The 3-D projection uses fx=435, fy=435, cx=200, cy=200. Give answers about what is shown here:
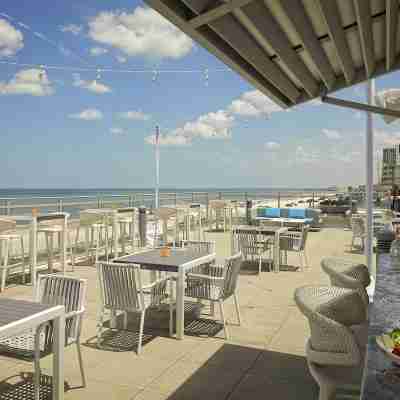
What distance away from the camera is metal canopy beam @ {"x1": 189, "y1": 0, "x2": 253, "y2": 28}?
1.71 m

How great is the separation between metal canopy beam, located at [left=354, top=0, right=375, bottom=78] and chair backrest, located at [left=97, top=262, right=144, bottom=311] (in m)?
2.22

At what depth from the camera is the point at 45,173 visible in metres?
38.6

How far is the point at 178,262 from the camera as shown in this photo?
3.93m

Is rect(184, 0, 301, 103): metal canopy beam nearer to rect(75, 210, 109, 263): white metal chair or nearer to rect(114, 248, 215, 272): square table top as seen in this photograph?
rect(114, 248, 215, 272): square table top

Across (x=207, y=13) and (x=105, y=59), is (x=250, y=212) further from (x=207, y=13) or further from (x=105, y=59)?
Answer: (x=207, y=13)

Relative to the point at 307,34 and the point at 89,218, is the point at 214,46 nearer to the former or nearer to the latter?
the point at 307,34

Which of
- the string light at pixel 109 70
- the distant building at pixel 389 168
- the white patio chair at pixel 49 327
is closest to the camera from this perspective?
the white patio chair at pixel 49 327

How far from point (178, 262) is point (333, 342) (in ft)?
7.14

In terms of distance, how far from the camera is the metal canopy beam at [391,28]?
7.45ft

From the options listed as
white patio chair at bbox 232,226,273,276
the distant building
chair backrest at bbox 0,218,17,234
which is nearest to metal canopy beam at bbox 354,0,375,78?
white patio chair at bbox 232,226,273,276

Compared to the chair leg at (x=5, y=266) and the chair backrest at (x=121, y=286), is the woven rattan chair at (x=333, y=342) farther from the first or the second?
the chair leg at (x=5, y=266)

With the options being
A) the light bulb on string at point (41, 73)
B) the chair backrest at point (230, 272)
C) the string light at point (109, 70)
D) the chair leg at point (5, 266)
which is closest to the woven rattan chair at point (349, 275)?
the chair backrest at point (230, 272)

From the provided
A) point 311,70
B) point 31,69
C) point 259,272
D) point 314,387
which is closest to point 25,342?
point 314,387

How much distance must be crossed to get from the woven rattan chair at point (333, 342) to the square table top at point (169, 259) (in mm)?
1782
